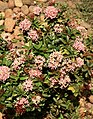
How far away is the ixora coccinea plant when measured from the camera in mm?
6223

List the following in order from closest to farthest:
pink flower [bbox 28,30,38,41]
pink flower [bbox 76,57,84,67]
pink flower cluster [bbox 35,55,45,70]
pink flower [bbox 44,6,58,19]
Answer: pink flower cluster [bbox 35,55,45,70] < pink flower [bbox 76,57,84,67] < pink flower [bbox 28,30,38,41] < pink flower [bbox 44,6,58,19]

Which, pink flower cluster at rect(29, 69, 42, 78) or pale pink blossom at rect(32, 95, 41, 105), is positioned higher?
pink flower cluster at rect(29, 69, 42, 78)

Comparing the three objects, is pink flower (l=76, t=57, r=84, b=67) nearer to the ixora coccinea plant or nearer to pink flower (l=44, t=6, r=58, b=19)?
the ixora coccinea plant

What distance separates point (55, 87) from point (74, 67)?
459mm

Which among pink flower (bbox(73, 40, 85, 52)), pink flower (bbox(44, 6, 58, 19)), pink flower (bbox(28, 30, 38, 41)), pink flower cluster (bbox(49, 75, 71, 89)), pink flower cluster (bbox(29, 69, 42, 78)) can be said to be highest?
pink flower (bbox(44, 6, 58, 19))

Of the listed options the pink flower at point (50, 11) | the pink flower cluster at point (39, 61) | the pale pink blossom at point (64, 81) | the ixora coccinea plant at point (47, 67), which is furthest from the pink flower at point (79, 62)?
the pink flower at point (50, 11)

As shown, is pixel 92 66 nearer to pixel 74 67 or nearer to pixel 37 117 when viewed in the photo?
pixel 74 67

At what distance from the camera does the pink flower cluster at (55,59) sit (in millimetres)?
6301

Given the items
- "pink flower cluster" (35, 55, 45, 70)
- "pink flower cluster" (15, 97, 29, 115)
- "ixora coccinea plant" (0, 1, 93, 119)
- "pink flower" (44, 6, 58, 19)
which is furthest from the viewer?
"pink flower" (44, 6, 58, 19)

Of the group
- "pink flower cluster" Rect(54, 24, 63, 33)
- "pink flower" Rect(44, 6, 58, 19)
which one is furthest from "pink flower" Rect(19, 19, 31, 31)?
"pink flower cluster" Rect(54, 24, 63, 33)

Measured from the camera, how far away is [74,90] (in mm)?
6535

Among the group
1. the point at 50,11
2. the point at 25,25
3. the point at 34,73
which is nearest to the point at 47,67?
the point at 34,73

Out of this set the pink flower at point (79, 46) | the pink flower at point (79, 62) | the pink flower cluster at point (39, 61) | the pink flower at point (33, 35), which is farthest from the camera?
the pink flower at point (33, 35)

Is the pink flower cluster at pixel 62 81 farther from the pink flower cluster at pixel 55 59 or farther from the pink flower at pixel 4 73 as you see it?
the pink flower at pixel 4 73
